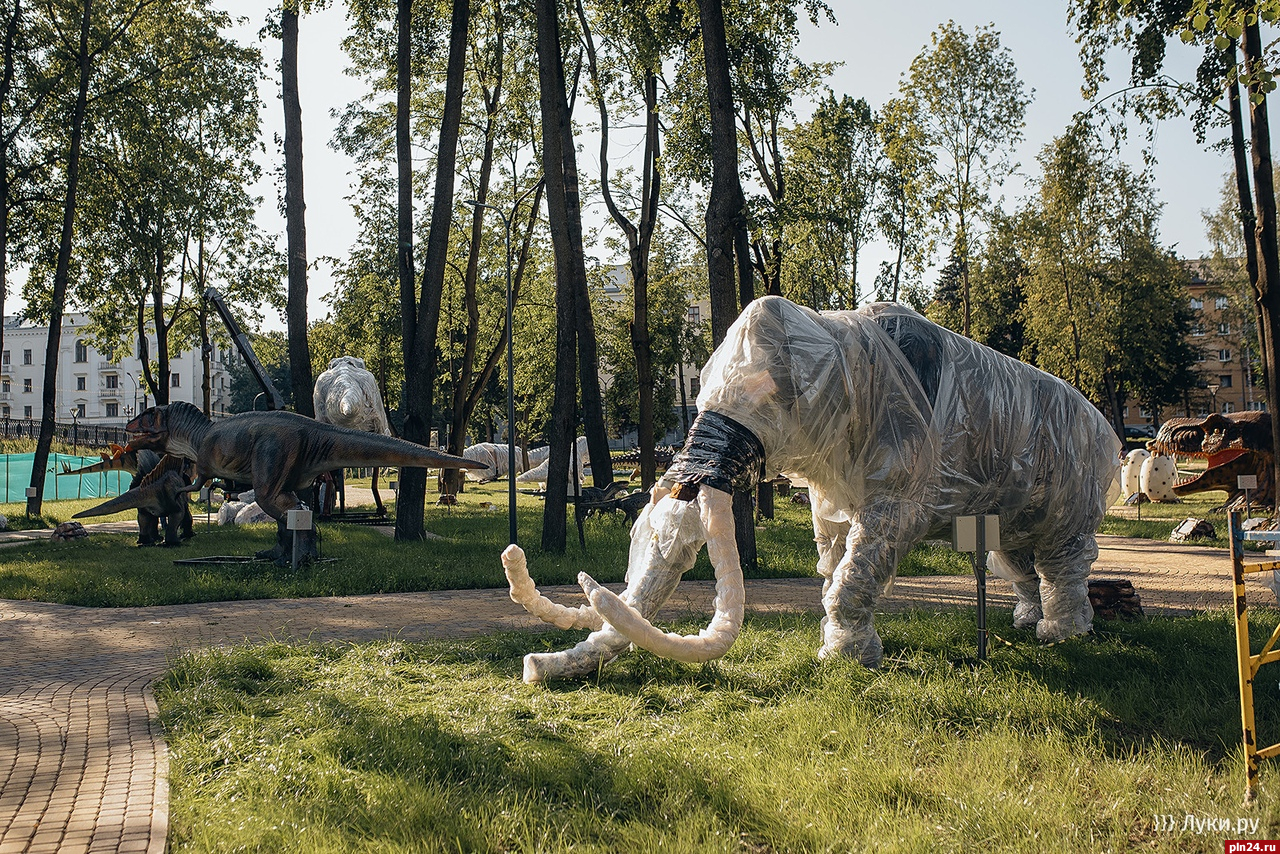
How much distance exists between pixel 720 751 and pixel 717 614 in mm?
843

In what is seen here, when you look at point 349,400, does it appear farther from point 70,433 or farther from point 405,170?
point 70,433

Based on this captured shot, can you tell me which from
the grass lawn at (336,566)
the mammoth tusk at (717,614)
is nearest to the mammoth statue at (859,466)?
the mammoth tusk at (717,614)

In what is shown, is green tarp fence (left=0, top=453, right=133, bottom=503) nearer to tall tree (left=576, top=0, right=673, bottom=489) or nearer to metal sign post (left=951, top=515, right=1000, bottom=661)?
tall tree (left=576, top=0, right=673, bottom=489)

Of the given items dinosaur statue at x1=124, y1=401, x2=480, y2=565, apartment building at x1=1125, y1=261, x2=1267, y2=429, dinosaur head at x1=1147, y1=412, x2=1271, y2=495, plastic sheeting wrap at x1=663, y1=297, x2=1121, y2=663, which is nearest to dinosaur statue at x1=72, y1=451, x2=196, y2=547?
dinosaur statue at x1=124, y1=401, x2=480, y2=565

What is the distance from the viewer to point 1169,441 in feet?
66.6

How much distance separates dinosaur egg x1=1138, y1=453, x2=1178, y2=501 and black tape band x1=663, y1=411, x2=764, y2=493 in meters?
21.5

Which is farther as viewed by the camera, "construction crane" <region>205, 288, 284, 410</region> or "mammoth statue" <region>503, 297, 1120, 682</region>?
"construction crane" <region>205, 288, 284, 410</region>

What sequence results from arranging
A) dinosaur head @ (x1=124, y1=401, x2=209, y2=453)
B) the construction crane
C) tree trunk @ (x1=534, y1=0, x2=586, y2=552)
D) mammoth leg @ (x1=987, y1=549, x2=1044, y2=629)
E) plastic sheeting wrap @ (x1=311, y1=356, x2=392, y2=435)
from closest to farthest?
mammoth leg @ (x1=987, y1=549, x2=1044, y2=629), dinosaur head @ (x1=124, y1=401, x2=209, y2=453), tree trunk @ (x1=534, y1=0, x2=586, y2=552), the construction crane, plastic sheeting wrap @ (x1=311, y1=356, x2=392, y2=435)

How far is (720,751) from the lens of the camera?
4977 millimetres

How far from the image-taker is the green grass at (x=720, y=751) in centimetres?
405

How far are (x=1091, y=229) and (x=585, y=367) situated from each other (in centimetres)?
2441

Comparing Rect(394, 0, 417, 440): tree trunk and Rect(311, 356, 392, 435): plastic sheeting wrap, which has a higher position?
Rect(394, 0, 417, 440): tree trunk

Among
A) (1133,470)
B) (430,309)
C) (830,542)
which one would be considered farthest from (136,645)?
(1133,470)

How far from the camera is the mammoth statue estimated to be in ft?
18.9
